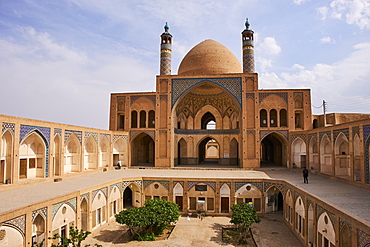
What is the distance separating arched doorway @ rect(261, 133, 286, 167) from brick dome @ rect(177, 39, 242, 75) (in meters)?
5.64

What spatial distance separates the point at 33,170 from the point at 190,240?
6.95 m

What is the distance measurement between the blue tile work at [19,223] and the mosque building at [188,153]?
2cm

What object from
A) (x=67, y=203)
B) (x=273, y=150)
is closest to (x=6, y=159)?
(x=67, y=203)

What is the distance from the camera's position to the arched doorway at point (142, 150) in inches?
753

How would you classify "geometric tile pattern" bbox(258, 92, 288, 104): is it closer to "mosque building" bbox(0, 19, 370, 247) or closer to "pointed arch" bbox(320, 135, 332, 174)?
"mosque building" bbox(0, 19, 370, 247)

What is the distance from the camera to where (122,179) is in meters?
12.6

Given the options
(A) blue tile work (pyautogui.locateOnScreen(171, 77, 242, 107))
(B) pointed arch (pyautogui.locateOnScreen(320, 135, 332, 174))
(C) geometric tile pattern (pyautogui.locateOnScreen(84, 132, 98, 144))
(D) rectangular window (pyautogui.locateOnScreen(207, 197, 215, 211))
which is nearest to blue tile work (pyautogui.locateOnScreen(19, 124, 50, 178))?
(C) geometric tile pattern (pyautogui.locateOnScreen(84, 132, 98, 144))

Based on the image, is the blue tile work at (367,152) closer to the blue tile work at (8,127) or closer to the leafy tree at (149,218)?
the leafy tree at (149,218)

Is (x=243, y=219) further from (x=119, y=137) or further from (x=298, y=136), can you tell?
(x=119, y=137)

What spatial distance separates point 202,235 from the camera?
981 centimetres

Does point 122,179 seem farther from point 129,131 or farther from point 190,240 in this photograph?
point 129,131

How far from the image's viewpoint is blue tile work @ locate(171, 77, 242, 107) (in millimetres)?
17469

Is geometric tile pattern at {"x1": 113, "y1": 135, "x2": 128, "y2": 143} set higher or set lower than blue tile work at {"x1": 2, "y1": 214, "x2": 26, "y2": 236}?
higher

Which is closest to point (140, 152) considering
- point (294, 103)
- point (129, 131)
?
point (129, 131)
